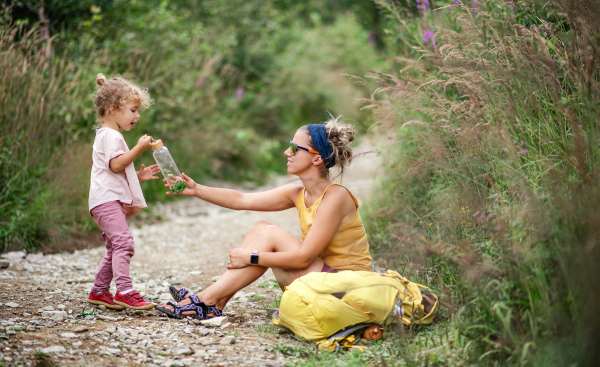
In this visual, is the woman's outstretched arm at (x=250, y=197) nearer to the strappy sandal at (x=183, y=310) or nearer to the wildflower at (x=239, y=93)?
the strappy sandal at (x=183, y=310)

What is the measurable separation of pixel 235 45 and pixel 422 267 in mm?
8665

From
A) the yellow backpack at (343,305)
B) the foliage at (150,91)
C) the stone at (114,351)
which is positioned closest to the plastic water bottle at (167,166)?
the yellow backpack at (343,305)

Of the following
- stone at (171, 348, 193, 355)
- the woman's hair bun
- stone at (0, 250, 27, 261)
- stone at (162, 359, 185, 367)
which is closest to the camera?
stone at (162, 359, 185, 367)

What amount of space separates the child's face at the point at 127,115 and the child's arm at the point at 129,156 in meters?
0.30

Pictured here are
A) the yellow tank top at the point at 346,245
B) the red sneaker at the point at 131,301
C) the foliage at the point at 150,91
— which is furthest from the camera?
the foliage at the point at 150,91

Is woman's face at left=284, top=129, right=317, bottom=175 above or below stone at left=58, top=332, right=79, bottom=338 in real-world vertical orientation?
above

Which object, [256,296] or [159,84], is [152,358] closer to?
[256,296]

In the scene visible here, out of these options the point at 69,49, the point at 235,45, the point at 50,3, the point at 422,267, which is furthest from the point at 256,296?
the point at 235,45

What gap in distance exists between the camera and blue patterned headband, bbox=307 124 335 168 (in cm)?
348

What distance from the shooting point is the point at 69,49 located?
671cm

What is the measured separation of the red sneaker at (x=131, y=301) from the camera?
3.52 m

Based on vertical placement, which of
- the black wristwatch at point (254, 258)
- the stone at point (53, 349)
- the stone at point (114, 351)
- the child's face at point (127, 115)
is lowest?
the stone at point (114, 351)

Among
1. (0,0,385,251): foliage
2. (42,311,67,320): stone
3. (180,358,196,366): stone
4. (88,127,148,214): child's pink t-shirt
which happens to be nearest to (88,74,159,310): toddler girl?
(88,127,148,214): child's pink t-shirt

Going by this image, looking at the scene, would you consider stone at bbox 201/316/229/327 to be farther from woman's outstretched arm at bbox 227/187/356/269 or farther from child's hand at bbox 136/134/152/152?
child's hand at bbox 136/134/152/152
